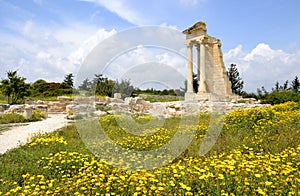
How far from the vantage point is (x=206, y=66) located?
22969 mm

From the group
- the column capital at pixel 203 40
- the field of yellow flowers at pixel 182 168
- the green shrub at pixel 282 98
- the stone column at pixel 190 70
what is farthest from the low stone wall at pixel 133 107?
the column capital at pixel 203 40

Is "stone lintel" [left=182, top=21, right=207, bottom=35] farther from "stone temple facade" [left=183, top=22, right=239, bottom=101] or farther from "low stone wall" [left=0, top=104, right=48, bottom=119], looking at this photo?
"low stone wall" [left=0, top=104, right=48, bottom=119]

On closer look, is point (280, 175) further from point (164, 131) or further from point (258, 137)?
point (164, 131)

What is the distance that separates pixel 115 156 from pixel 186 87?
1900 centimetres

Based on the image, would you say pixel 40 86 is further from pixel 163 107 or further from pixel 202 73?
pixel 163 107

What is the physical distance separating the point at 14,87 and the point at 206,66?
1607 centimetres

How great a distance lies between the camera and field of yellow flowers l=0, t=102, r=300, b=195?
2.95 m

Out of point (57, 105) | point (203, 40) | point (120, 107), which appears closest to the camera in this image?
point (120, 107)

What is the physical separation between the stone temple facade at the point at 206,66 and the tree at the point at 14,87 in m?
13.4

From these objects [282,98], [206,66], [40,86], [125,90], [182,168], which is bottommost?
[182,168]

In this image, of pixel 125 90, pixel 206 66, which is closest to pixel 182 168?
pixel 125 90

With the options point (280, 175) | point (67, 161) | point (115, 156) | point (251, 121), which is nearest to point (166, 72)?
point (251, 121)

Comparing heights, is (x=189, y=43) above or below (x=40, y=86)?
above

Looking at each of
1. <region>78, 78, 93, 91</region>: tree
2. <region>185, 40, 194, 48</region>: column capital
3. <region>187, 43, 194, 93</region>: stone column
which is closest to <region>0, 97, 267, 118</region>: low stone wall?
<region>78, 78, 93, 91</region>: tree
